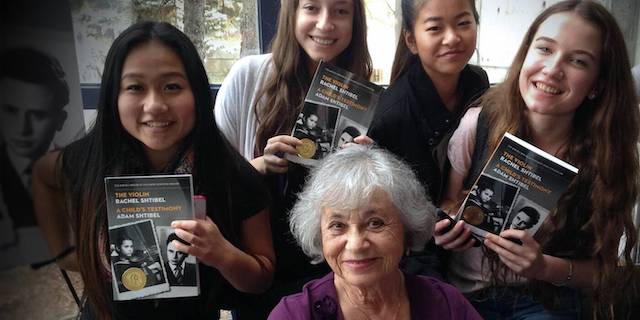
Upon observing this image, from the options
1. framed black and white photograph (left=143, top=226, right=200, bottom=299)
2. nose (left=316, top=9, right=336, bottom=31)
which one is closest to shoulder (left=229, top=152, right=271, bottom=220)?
framed black and white photograph (left=143, top=226, right=200, bottom=299)

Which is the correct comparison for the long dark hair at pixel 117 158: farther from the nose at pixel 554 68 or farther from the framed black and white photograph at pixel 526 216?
the nose at pixel 554 68

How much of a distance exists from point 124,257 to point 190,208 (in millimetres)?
243

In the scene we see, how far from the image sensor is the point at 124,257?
135 centimetres

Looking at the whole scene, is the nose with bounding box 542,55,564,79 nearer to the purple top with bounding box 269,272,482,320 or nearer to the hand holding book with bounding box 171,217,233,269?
the purple top with bounding box 269,272,482,320

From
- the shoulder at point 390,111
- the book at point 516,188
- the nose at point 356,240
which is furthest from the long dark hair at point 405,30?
the nose at point 356,240

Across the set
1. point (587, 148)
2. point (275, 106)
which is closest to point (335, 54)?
point (275, 106)

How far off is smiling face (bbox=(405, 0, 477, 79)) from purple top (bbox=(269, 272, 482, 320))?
824 millimetres

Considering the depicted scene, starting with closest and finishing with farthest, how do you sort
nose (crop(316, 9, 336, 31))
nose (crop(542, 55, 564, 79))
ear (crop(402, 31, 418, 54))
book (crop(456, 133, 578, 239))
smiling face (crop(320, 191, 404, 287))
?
smiling face (crop(320, 191, 404, 287))
book (crop(456, 133, 578, 239))
nose (crop(542, 55, 564, 79))
nose (crop(316, 9, 336, 31))
ear (crop(402, 31, 418, 54))

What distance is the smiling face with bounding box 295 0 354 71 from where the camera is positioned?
175cm

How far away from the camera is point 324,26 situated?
173 centimetres

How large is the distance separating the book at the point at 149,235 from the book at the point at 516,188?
859 millimetres

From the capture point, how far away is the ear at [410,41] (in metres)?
1.86

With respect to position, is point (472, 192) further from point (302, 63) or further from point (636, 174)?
point (302, 63)

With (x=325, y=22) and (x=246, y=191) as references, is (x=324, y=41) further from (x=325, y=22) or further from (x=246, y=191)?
(x=246, y=191)
